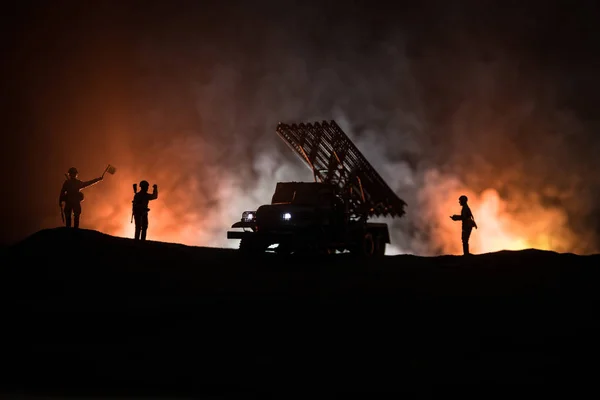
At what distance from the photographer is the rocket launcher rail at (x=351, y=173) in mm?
18672

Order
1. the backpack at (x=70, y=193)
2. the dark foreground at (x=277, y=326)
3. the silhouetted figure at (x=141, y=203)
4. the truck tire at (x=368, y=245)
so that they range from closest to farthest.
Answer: the dark foreground at (x=277, y=326) < the backpack at (x=70, y=193) < the silhouetted figure at (x=141, y=203) < the truck tire at (x=368, y=245)

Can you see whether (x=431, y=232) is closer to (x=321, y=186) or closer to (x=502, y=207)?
(x=502, y=207)

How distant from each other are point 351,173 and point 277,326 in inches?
488

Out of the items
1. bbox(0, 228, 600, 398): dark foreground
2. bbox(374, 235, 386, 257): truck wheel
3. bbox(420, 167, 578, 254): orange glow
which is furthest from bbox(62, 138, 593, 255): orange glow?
bbox(0, 228, 600, 398): dark foreground

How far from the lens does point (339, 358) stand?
5.73m

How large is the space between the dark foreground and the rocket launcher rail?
7.29 m

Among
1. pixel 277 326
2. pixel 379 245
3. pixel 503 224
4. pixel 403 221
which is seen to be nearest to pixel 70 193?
pixel 379 245

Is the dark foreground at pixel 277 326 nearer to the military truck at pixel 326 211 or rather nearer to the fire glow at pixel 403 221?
the military truck at pixel 326 211

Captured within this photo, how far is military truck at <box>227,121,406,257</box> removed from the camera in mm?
14484

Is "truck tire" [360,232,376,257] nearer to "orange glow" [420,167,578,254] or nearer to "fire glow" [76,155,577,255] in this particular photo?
"fire glow" [76,155,577,255]

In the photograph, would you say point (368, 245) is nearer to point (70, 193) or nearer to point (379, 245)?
point (379, 245)

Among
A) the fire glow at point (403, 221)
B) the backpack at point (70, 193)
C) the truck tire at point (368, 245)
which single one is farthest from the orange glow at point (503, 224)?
the backpack at point (70, 193)

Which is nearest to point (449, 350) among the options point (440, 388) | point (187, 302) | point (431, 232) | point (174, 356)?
point (440, 388)

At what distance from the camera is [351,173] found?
1884cm
